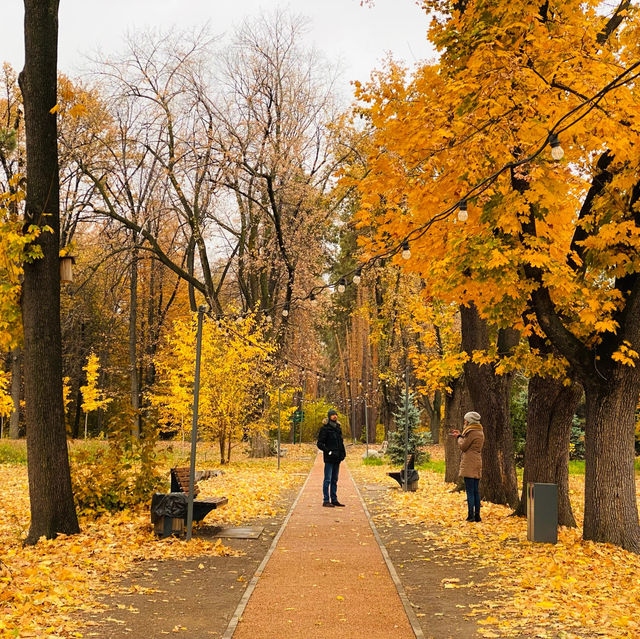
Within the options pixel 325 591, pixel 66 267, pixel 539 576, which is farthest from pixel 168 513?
pixel 539 576

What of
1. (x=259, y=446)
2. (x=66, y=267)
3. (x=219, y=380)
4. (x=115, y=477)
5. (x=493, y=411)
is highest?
(x=66, y=267)

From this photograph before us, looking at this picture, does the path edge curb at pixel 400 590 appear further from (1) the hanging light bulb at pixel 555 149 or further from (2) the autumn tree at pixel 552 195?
A: (1) the hanging light bulb at pixel 555 149

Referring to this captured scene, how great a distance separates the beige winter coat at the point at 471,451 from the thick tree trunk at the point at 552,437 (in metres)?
0.83

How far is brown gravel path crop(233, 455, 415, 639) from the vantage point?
6.00m

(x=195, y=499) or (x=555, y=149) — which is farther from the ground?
(x=555, y=149)

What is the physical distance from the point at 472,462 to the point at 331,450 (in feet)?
10.4

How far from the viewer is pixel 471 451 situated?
40.4 feet

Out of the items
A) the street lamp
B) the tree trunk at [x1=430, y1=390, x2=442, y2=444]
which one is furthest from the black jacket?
the tree trunk at [x1=430, y1=390, x2=442, y2=444]

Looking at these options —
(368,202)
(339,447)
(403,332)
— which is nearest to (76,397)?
(403,332)

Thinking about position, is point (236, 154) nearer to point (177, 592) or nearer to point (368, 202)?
point (368, 202)

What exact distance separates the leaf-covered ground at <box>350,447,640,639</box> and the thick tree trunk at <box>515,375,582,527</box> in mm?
767

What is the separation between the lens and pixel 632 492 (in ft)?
31.8

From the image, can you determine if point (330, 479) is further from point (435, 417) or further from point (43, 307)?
point (435, 417)

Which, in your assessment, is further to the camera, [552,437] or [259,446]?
[259,446]
